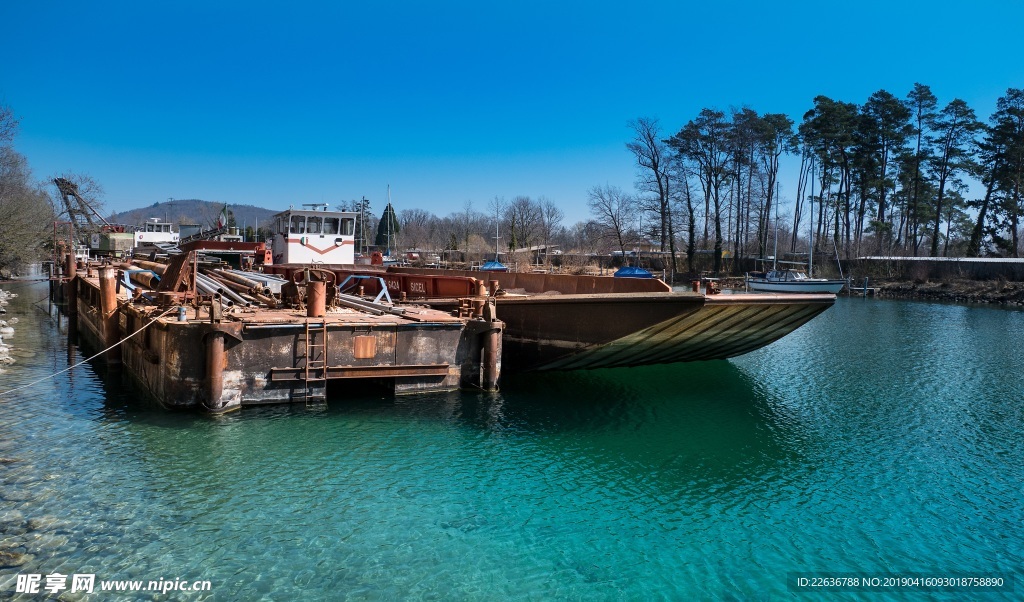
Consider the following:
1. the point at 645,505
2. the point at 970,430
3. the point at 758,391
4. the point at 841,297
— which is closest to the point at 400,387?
the point at 645,505

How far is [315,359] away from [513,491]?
496cm

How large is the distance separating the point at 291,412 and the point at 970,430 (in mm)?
13124

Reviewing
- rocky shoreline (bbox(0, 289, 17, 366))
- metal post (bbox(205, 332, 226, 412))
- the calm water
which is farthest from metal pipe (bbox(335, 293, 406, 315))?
rocky shoreline (bbox(0, 289, 17, 366))

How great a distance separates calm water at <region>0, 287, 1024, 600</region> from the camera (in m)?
6.66

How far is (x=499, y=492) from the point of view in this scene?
8.70 metres

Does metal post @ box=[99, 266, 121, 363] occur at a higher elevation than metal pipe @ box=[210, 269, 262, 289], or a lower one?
lower

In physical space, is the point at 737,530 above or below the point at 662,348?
below

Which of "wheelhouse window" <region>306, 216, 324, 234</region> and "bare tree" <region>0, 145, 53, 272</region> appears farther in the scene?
"bare tree" <region>0, 145, 53, 272</region>

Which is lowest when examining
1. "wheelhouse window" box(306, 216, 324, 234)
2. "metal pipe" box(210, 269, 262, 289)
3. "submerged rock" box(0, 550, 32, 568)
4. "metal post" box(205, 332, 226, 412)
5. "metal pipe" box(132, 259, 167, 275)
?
"submerged rock" box(0, 550, 32, 568)

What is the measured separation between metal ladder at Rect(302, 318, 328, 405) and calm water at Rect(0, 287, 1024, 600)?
0.41m

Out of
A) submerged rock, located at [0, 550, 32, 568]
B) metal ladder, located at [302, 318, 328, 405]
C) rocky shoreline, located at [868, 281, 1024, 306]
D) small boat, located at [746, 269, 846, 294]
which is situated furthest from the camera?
small boat, located at [746, 269, 846, 294]

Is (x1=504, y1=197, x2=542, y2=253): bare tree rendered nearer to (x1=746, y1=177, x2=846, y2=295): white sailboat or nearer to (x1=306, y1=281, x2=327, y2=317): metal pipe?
(x1=746, y1=177, x2=846, y2=295): white sailboat

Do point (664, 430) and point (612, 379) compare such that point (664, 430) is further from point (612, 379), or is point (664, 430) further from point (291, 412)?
point (291, 412)

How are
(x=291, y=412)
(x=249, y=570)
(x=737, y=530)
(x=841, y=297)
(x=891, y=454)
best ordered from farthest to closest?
1. (x=841, y=297)
2. (x=291, y=412)
3. (x=891, y=454)
4. (x=737, y=530)
5. (x=249, y=570)
